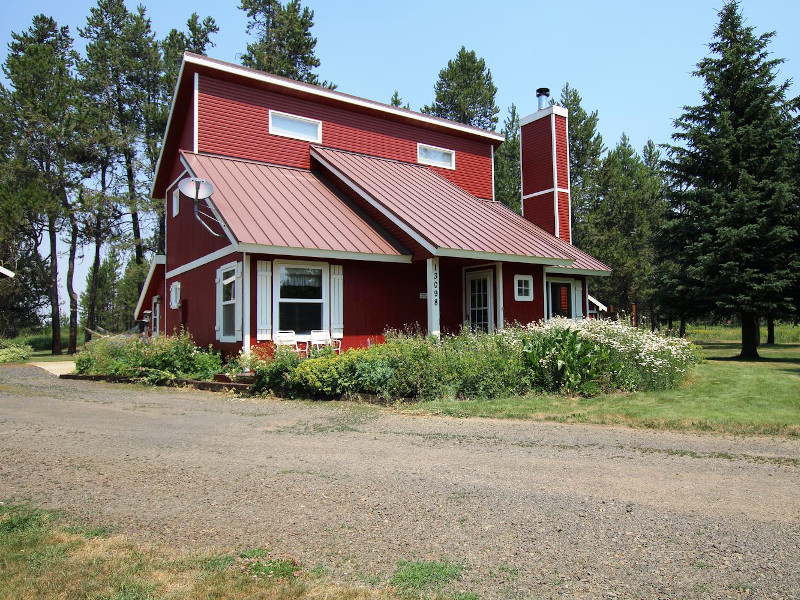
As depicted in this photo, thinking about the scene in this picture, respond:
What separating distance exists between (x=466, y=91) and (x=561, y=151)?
19272mm

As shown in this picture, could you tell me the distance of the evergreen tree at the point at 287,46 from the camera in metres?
36.3

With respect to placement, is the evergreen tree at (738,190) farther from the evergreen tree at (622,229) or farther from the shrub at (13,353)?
the shrub at (13,353)

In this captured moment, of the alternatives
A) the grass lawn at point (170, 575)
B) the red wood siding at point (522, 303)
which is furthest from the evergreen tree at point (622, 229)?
the grass lawn at point (170, 575)

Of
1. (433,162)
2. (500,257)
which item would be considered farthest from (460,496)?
(433,162)

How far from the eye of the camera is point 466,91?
37812mm

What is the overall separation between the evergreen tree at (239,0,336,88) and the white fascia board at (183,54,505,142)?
19.0 meters

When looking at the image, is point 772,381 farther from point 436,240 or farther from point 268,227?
point 268,227

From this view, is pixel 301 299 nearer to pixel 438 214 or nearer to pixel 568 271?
pixel 438 214

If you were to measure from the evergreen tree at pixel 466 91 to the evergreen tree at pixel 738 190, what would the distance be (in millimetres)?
19239

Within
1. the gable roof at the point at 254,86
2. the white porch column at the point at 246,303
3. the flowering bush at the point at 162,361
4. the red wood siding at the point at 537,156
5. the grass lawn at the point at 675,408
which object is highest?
the gable roof at the point at 254,86

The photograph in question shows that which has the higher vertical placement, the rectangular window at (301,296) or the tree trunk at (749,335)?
the rectangular window at (301,296)

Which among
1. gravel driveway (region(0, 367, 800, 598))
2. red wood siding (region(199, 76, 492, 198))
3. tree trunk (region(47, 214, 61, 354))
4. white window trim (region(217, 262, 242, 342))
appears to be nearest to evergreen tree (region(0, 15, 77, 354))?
tree trunk (region(47, 214, 61, 354))

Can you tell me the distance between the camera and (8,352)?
83.8 feet

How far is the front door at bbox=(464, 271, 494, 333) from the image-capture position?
1541 cm
